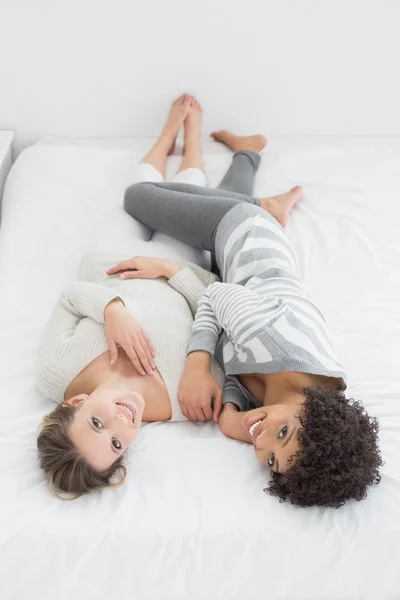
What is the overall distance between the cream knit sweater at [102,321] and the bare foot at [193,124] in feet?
2.18

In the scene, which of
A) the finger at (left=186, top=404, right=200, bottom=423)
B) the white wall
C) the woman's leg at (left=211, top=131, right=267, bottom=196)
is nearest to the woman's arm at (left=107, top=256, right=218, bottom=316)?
the finger at (left=186, top=404, right=200, bottom=423)

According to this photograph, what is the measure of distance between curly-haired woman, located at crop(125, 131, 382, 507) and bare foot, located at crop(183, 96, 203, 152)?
0.37 metres

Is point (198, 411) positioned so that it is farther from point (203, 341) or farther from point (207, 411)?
point (203, 341)

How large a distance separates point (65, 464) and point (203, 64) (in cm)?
147

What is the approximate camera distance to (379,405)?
4.50ft

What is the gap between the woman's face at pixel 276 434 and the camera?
1.19 metres

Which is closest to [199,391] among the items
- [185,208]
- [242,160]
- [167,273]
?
[167,273]

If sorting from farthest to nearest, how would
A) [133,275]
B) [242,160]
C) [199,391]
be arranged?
1. [242,160]
2. [133,275]
3. [199,391]

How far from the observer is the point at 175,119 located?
220 centimetres

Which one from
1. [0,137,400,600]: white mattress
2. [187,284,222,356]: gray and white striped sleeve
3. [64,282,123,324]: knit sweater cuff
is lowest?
[0,137,400,600]: white mattress

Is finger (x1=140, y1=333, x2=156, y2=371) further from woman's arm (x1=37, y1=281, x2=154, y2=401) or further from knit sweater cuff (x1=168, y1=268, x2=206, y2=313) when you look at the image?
Result: knit sweater cuff (x1=168, y1=268, x2=206, y2=313)

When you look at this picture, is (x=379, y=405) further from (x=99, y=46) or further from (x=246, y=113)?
(x=99, y=46)

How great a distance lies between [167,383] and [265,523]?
0.38 meters

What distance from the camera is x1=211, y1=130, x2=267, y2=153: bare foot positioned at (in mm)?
2168
